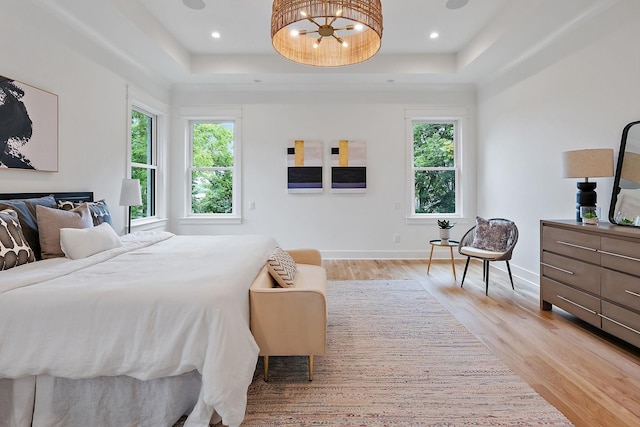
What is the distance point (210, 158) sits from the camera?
527cm

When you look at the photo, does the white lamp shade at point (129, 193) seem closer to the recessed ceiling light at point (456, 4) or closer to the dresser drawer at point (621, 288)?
the recessed ceiling light at point (456, 4)

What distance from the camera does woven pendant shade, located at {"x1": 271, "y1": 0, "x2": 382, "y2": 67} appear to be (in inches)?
76.9

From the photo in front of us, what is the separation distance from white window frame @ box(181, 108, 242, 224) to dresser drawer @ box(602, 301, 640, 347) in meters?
4.49

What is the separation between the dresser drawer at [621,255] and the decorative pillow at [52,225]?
3961 millimetres

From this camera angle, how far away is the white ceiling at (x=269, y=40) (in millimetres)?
3062

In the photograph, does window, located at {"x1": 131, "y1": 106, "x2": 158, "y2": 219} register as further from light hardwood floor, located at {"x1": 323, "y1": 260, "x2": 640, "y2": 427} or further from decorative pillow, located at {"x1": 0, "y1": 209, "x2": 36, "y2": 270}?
light hardwood floor, located at {"x1": 323, "y1": 260, "x2": 640, "y2": 427}

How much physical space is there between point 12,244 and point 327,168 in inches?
154

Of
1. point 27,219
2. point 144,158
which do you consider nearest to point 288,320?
point 27,219

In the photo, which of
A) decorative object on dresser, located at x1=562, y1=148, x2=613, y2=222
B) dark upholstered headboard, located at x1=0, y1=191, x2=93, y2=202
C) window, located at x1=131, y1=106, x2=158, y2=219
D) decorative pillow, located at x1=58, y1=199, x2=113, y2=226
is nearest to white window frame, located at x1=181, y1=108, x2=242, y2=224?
window, located at x1=131, y1=106, x2=158, y2=219

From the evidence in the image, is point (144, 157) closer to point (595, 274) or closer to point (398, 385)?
point (398, 385)

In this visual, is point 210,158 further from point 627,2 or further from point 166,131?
point 627,2

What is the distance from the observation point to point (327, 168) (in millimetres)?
5188

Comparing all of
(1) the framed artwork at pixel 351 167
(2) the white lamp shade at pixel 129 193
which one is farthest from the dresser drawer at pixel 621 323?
(2) the white lamp shade at pixel 129 193

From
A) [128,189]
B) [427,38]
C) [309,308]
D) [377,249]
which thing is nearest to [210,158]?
[128,189]
